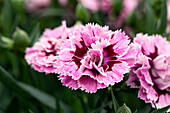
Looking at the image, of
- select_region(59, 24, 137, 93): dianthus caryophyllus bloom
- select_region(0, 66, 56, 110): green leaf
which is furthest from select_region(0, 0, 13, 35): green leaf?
select_region(59, 24, 137, 93): dianthus caryophyllus bloom

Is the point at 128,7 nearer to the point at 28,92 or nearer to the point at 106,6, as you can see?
the point at 106,6

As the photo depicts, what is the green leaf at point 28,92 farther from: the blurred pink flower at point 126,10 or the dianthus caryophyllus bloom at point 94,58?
the blurred pink flower at point 126,10

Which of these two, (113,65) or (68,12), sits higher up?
(68,12)

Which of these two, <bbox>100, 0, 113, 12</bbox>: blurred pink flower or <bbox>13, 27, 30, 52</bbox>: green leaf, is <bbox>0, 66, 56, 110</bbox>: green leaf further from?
<bbox>100, 0, 113, 12</bbox>: blurred pink flower

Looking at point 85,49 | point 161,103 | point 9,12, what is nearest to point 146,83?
point 161,103

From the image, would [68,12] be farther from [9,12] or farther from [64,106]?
[64,106]

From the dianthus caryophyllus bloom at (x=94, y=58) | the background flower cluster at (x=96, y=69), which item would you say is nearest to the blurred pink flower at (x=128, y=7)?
the background flower cluster at (x=96, y=69)
